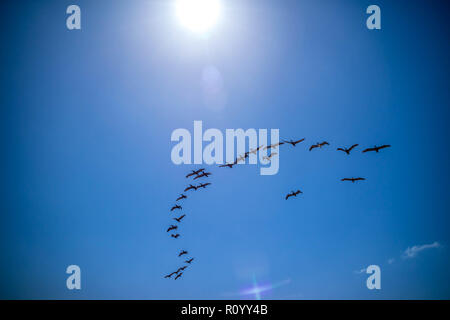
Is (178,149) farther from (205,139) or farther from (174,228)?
(174,228)
